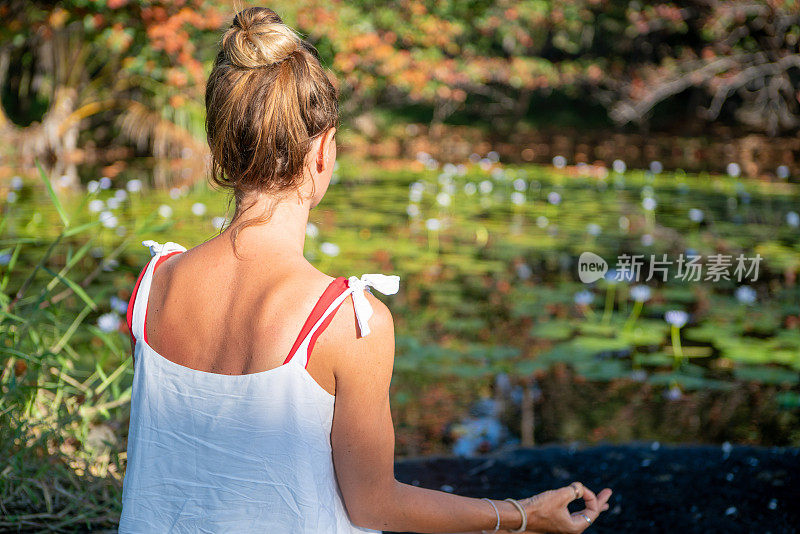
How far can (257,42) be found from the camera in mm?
1056

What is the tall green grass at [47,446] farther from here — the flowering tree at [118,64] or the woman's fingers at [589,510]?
the flowering tree at [118,64]

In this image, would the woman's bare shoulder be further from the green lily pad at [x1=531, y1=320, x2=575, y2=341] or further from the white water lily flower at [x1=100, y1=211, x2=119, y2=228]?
the green lily pad at [x1=531, y1=320, x2=575, y2=341]

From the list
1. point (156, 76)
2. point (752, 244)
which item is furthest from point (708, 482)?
point (156, 76)

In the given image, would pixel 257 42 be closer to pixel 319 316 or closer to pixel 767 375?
pixel 319 316

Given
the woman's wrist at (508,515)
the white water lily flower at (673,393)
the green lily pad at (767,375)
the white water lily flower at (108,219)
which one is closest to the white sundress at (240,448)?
the woman's wrist at (508,515)

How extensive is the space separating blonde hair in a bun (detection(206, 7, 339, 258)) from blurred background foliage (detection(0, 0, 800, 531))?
0.52 feet

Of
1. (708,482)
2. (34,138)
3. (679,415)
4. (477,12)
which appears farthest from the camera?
(477,12)

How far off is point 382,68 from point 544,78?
3.88 meters

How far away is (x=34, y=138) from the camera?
31.6 feet

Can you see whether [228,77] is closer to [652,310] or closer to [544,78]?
[652,310]
